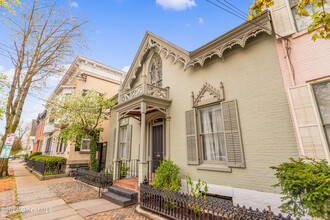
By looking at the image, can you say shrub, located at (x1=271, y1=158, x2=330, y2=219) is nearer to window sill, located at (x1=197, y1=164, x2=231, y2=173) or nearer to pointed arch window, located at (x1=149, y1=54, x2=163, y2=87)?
window sill, located at (x1=197, y1=164, x2=231, y2=173)

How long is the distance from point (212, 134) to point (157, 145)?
12.4 ft

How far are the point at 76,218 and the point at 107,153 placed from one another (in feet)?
24.8

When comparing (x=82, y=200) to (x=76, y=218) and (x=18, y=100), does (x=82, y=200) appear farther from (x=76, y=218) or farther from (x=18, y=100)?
(x=18, y=100)

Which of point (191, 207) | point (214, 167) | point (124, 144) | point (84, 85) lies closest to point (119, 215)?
point (191, 207)

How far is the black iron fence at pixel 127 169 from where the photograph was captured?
29.2 feet

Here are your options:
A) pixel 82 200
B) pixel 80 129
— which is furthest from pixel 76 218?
pixel 80 129

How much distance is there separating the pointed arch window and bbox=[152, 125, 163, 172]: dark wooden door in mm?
2759

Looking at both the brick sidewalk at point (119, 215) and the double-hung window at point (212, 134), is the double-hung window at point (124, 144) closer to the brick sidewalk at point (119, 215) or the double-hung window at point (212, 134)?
the brick sidewalk at point (119, 215)

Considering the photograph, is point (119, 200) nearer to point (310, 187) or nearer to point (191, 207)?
point (191, 207)

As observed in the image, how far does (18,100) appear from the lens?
13188 millimetres

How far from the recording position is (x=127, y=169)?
9383mm

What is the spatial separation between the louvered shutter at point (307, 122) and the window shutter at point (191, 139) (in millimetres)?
3546

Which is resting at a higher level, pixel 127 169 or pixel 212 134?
pixel 212 134

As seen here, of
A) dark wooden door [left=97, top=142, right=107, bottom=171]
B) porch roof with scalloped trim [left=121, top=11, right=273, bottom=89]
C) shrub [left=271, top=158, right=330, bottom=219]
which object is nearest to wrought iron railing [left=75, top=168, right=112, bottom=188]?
dark wooden door [left=97, top=142, right=107, bottom=171]
